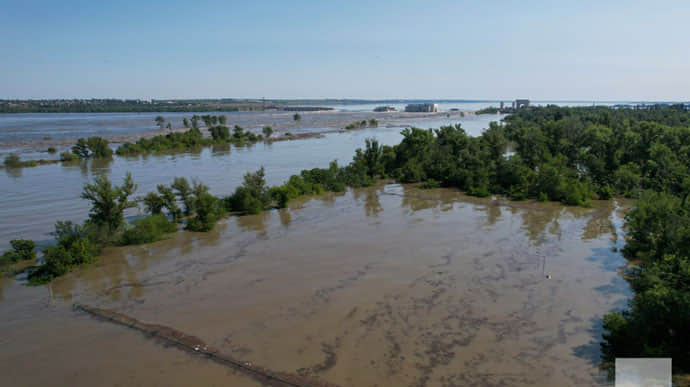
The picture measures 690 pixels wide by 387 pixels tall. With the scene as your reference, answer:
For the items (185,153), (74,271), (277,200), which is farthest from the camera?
(185,153)

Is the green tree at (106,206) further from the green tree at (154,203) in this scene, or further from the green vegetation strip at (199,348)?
the green vegetation strip at (199,348)

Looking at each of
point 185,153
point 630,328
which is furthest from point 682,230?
point 185,153

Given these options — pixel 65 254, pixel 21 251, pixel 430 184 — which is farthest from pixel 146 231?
pixel 430 184

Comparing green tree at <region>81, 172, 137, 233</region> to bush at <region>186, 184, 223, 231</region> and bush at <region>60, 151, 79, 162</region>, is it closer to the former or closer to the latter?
bush at <region>186, 184, 223, 231</region>

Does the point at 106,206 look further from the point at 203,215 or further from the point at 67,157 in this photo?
the point at 67,157

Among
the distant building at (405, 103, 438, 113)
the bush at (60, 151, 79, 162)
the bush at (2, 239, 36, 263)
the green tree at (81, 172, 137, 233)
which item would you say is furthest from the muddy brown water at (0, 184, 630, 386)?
the distant building at (405, 103, 438, 113)

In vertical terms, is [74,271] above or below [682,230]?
below

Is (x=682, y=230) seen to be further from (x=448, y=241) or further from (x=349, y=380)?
(x=349, y=380)
